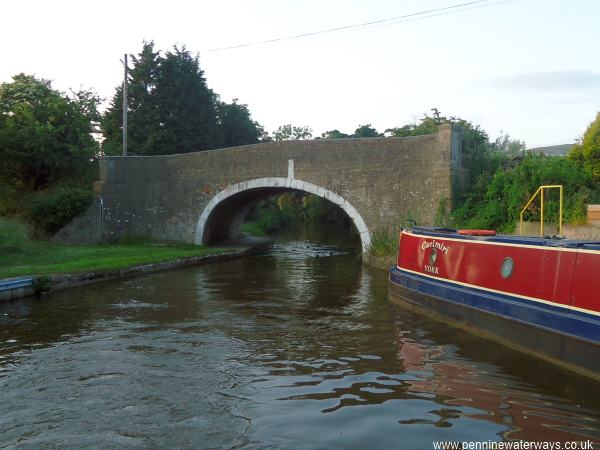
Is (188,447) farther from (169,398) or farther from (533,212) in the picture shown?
(533,212)

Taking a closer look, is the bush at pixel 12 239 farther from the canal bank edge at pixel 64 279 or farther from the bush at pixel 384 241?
the bush at pixel 384 241

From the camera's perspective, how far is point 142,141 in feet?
77.3

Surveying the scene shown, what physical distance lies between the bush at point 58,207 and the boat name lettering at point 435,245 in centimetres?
1142

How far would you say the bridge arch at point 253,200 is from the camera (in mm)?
13383

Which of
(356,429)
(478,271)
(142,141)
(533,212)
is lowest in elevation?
(356,429)

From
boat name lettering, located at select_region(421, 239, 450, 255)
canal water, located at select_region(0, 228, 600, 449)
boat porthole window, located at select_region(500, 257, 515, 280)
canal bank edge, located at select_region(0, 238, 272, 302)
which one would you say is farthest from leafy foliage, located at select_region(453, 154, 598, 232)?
canal bank edge, located at select_region(0, 238, 272, 302)

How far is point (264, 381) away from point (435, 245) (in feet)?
11.2

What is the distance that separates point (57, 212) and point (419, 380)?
43.3ft

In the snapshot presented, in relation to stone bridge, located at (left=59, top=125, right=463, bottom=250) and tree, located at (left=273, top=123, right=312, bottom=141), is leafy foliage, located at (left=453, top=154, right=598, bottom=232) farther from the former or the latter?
tree, located at (left=273, top=123, right=312, bottom=141)

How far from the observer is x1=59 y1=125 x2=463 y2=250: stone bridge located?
12.5 meters

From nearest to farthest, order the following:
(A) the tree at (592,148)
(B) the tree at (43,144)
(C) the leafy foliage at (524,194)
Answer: (C) the leafy foliage at (524,194) → (A) the tree at (592,148) → (B) the tree at (43,144)

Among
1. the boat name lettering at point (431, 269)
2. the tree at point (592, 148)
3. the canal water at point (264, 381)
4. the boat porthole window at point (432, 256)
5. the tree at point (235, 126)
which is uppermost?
the tree at point (235, 126)

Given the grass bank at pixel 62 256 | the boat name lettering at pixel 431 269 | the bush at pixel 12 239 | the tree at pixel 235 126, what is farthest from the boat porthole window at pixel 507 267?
the tree at pixel 235 126

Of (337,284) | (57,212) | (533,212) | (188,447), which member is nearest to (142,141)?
(57,212)
